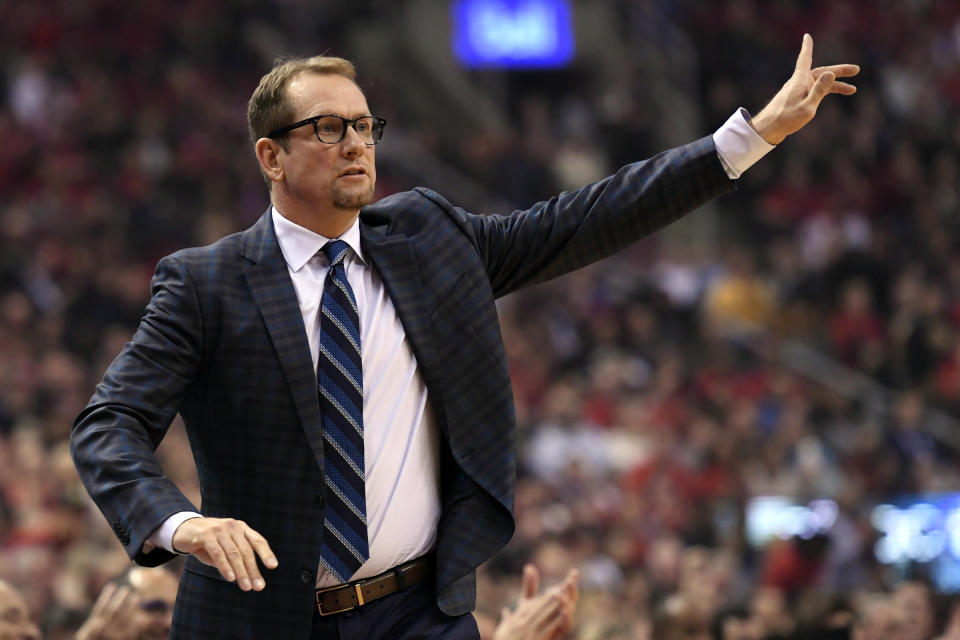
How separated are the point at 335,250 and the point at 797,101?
42.3 inches

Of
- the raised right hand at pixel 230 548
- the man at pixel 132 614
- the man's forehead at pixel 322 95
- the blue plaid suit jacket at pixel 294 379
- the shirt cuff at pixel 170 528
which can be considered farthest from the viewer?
the man at pixel 132 614

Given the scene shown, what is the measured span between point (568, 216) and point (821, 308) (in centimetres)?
1013

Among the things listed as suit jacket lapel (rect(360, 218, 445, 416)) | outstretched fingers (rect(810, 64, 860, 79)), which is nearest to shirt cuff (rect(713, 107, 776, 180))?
outstretched fingers (rect(810, 64, 860, 79))

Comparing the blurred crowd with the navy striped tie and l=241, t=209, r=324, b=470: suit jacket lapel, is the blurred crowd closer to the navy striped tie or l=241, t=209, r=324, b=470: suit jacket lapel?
the navy striped tie

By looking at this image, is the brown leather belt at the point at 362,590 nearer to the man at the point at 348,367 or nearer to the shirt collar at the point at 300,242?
the man at the point at 348,367

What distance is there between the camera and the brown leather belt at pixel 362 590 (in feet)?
9.93

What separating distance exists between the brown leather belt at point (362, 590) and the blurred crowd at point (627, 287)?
9.61 feet

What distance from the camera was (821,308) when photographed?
42.8 ft

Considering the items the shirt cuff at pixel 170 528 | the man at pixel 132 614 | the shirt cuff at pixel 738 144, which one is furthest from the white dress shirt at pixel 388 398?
the man at pixel 132 614

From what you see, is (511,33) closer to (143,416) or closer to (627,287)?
(627,287)

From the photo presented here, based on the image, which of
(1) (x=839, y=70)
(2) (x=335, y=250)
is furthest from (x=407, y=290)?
(1) (x=839, y=70)

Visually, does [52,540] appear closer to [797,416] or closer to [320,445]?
[320,445]

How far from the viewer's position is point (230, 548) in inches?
101

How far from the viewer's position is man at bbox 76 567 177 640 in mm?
4066
